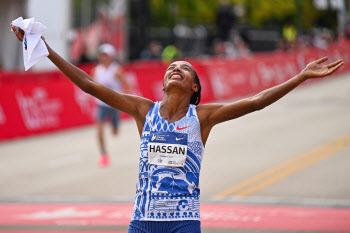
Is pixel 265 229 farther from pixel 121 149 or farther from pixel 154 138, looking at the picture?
→ pixel 121 149

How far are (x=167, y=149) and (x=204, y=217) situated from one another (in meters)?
4.93

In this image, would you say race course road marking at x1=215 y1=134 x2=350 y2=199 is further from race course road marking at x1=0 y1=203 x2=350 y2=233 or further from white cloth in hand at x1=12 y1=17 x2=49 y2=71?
white cloth in hand at x1=12 y1=17 x2=49 y2=71

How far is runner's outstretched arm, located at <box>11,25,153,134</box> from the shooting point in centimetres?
496

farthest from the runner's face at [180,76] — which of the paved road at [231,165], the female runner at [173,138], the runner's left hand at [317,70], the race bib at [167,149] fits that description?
the paved road at [231,165]

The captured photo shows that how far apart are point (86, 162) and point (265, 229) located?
258 inches

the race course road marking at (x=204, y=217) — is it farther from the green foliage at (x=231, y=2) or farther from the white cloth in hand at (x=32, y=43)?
the green foliage at (x=231, y=2)

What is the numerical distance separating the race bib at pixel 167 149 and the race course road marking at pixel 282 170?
20.8 ft

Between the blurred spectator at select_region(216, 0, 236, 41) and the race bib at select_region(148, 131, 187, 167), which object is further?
the blurred spectator at select_region(216, 0, 236, 41)

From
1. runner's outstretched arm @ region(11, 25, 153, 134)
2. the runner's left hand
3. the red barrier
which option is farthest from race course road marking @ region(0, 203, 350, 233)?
the red barrier

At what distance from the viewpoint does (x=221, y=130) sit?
1934 centimetres

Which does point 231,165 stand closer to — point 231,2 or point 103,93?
point 103,93

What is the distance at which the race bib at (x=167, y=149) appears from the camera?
4703 mm

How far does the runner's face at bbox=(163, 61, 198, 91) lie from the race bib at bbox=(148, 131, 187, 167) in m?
0.32

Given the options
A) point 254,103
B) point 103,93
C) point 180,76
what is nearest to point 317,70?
point 254,103
